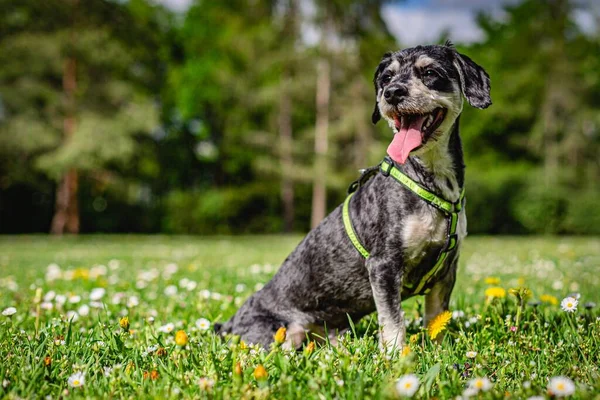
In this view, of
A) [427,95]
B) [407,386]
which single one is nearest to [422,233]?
[427,95]

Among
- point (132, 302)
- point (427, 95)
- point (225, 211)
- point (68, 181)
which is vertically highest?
point (427, 95)

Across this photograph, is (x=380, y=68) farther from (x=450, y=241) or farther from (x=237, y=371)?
(x=237, y=371)

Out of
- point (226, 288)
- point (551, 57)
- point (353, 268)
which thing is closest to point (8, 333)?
point (353, 268)

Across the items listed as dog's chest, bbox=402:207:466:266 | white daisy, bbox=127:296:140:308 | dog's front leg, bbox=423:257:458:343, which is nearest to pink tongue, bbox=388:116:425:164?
dog's chest, bbox=402:207:466:266

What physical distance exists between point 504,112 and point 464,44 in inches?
365

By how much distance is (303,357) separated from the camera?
2.59m

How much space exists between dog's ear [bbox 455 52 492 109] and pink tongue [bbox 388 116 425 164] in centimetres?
38

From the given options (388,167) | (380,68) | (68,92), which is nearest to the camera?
(388,167)

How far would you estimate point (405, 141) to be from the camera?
3234 mm

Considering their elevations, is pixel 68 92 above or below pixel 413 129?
above

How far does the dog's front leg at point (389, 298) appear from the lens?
3098 mm

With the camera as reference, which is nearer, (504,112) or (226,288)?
(226,288)

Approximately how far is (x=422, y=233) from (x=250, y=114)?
89.3ft

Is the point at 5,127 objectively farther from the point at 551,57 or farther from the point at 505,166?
the point at 505,166
